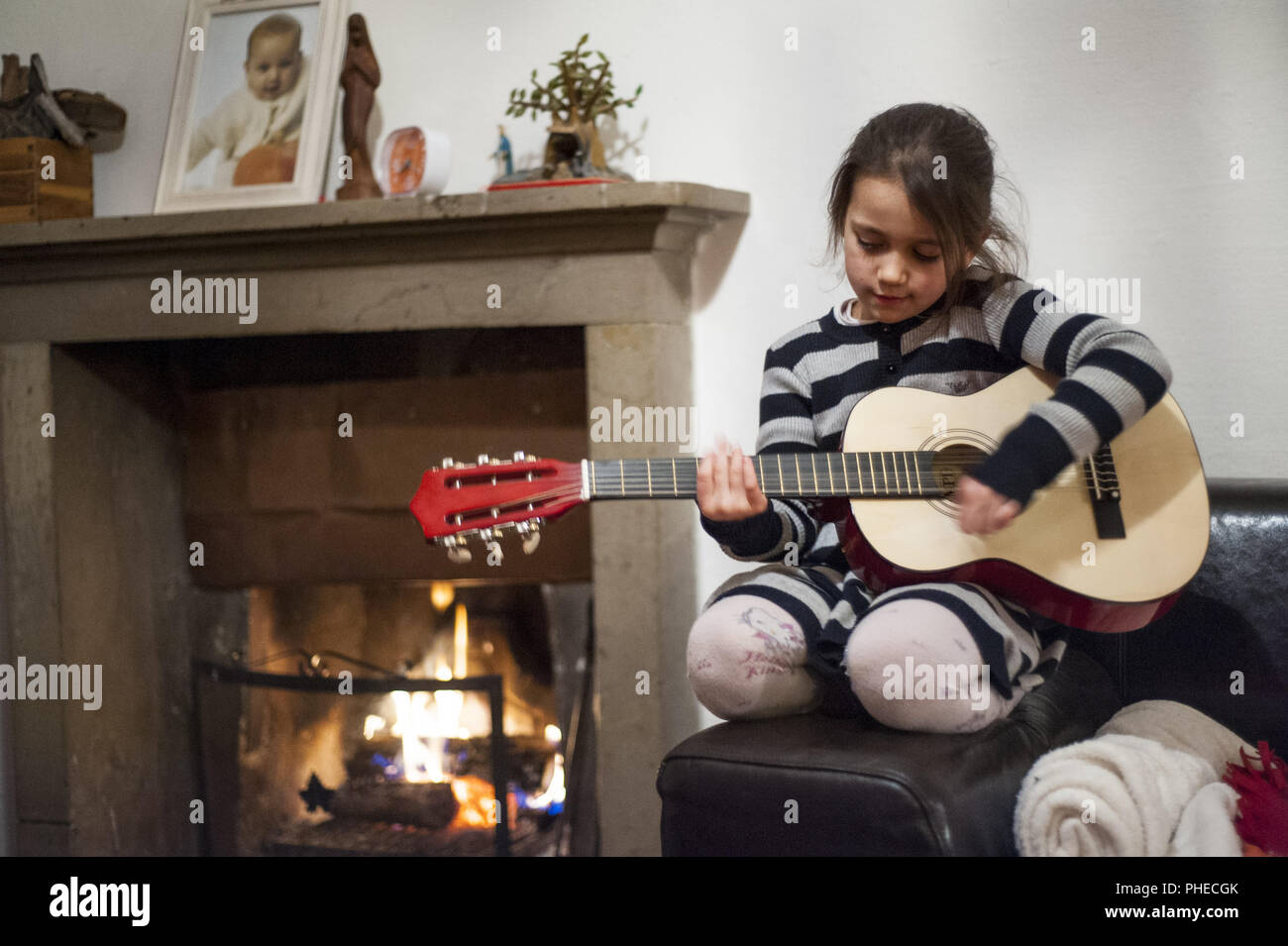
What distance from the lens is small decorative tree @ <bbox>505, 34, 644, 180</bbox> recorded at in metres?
1.43

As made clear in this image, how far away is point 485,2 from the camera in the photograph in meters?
1.58

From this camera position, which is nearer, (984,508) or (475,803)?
(984,508)

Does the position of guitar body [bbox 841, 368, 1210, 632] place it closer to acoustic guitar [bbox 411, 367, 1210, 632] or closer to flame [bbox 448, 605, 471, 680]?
acoustic guitar [bbox 411, 367, 1210, 632]

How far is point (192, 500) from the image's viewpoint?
6.15ft

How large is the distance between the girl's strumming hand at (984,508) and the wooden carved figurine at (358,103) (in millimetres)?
967

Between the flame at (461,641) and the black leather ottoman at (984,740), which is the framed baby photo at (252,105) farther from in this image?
the black leather ottoman at (984,740)

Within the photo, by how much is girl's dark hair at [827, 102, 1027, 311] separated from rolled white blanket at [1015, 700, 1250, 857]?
1.64 ft

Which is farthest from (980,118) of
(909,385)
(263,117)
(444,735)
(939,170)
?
(444,735)

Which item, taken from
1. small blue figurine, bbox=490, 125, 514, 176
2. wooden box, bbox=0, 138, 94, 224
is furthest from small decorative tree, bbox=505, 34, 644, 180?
wooden box, bbox=0, 138, 94, 224

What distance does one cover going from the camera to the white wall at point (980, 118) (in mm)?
1308

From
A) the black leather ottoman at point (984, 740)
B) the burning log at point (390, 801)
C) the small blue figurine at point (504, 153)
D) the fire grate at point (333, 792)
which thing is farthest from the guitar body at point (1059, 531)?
the burning log at point (390, 801)

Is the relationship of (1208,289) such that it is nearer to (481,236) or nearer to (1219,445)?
(1219,445)

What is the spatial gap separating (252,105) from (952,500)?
1.22m

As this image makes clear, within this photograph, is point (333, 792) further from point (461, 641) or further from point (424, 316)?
point (424, 316)
